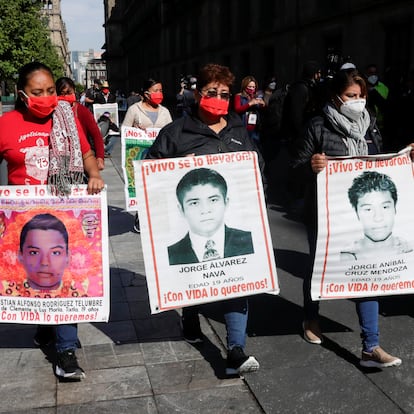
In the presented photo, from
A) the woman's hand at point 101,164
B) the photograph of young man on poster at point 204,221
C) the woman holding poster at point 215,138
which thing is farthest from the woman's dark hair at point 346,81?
the woman's hand at point 101,164

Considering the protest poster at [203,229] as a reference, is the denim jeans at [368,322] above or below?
below

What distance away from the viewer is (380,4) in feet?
54.0

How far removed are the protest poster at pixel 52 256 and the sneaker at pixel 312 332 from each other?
4.58ft

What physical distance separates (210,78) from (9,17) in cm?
2153

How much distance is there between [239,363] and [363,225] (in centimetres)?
113

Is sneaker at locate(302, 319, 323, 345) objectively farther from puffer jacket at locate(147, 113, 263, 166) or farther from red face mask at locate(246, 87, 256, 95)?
red face mask at locate(246, 87, 256, 95)

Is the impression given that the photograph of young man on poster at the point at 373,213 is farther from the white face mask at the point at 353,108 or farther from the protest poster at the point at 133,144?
the protest poster at the point at 133,144

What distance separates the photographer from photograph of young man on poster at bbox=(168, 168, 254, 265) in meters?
3.58

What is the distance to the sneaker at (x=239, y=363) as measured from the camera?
11.7 feet

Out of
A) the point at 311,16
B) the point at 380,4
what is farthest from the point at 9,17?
the point at 380,4

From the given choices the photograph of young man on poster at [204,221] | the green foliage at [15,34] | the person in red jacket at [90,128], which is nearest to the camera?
the photograph of young man on poster at [204,221]

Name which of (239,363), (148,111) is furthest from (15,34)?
(239,363)

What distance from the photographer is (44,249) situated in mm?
3531

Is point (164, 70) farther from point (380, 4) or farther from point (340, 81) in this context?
point (340, 81)
